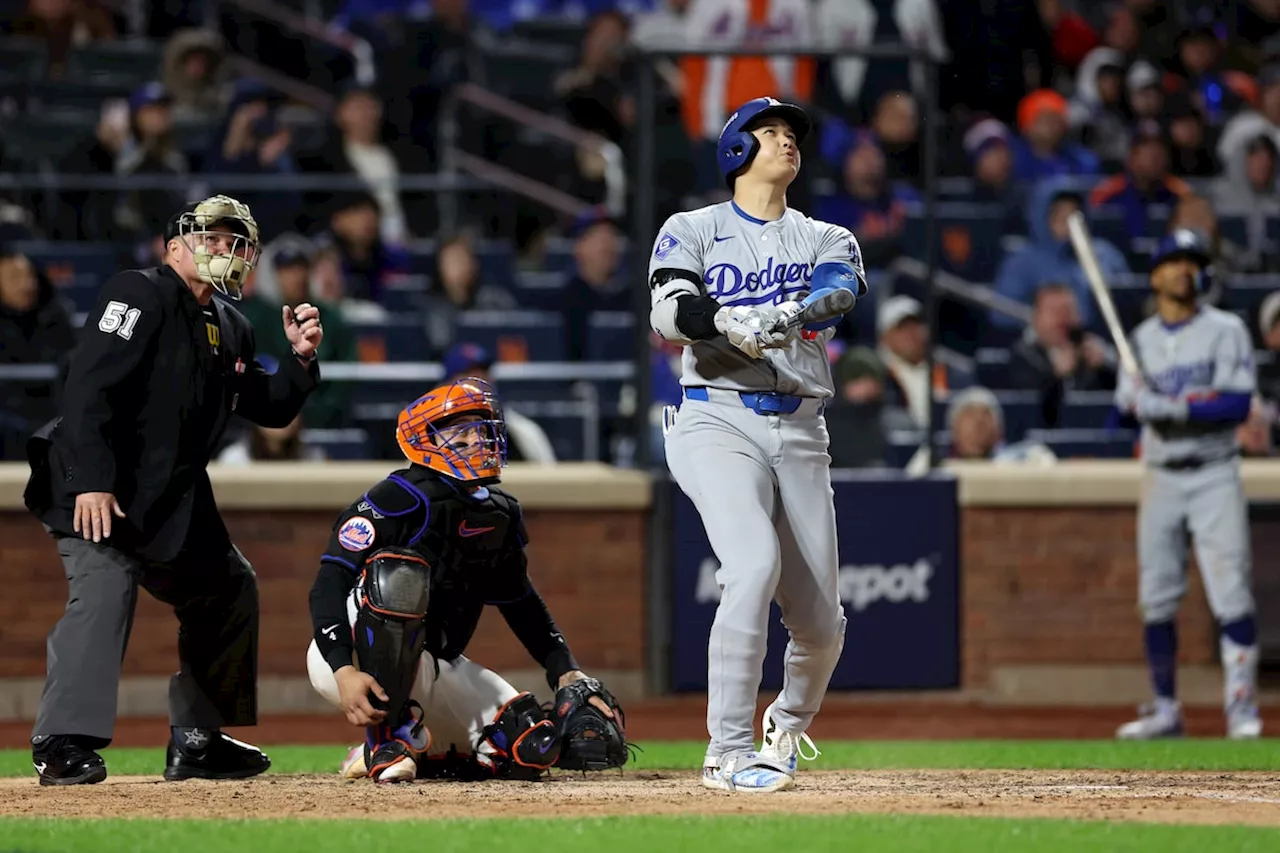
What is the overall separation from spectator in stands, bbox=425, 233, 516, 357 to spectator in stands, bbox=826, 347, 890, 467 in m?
2.66

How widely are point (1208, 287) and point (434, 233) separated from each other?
5.96 meters

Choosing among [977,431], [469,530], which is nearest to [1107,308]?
[977,431]

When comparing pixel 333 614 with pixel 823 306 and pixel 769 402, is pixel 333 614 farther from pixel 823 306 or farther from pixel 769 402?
pixel 823 306

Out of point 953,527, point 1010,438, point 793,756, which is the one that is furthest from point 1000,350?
point 793,756

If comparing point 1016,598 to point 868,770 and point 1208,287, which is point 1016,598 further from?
point 868,770

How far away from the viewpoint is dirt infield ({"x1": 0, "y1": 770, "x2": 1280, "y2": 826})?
5.38 m

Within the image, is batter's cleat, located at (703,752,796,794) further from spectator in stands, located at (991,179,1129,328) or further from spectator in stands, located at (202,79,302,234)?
spectator in stands, located at (202,79,302,234)

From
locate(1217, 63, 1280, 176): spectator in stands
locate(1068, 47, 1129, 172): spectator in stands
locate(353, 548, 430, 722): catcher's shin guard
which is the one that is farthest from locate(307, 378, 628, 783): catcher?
locate(1068, 47, 1129, 172): spectator in stands

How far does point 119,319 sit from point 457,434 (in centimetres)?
110

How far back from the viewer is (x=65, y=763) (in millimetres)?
6105

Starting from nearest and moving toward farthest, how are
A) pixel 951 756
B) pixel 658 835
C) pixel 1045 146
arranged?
pixel 658 835 → pixel 951 756 → pixel 1045 146

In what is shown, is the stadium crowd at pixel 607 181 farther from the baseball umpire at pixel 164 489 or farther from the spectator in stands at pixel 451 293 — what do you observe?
the baseball umpire at pixel 164 489

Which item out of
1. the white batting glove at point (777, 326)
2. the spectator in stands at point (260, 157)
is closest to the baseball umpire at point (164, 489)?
the white batting glove at point (777, 326)

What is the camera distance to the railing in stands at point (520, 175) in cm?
1380
